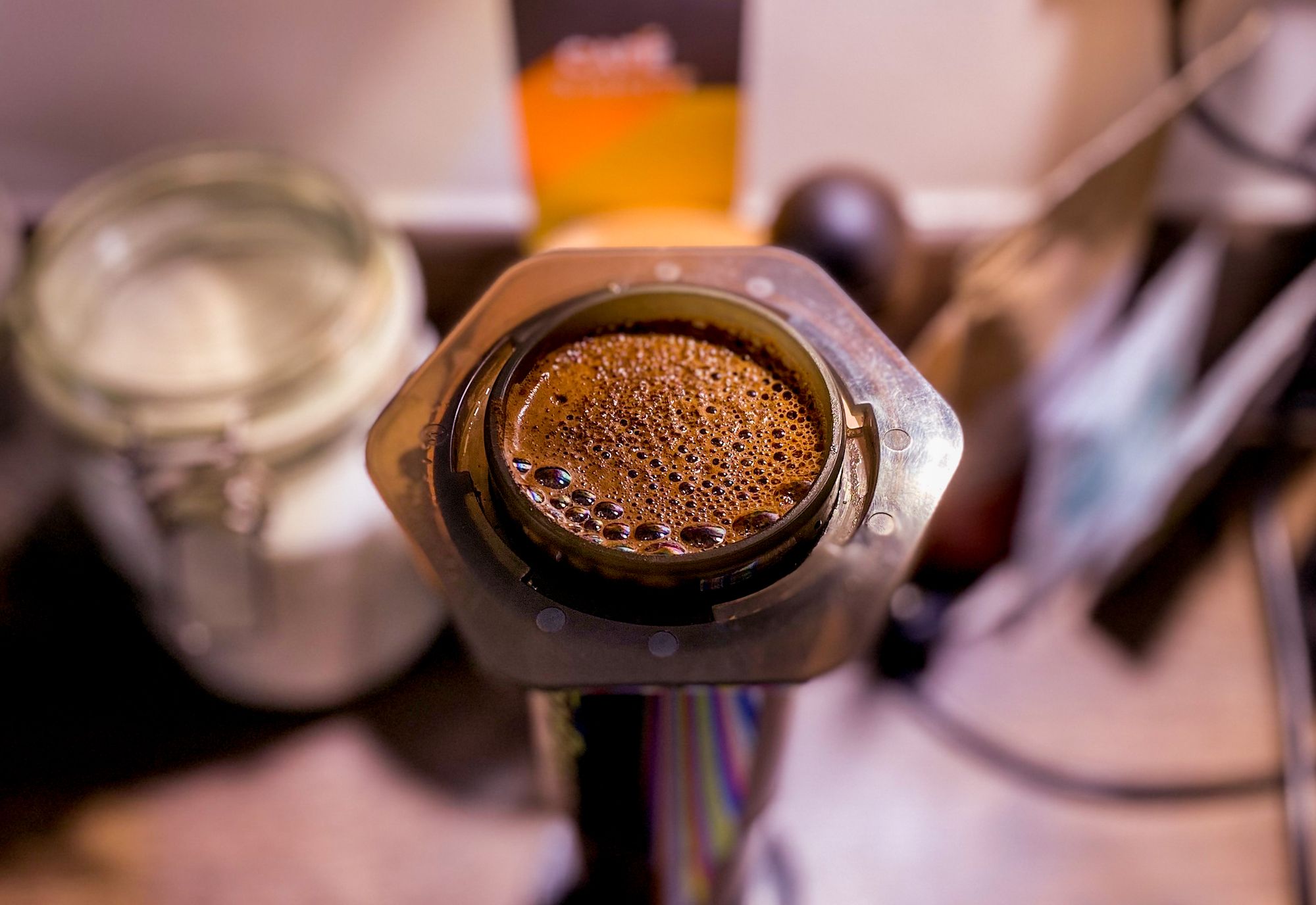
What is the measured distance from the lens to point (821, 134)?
58 centimetres

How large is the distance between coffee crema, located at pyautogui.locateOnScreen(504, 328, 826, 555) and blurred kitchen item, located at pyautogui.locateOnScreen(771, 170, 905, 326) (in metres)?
0.18

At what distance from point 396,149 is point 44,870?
400mm

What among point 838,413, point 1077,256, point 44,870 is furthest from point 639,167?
point 44,870

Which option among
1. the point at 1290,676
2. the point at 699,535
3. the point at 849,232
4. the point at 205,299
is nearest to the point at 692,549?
the point at 699,535

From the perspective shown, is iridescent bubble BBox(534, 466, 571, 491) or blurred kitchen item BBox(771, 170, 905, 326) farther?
blurred kitchen item BBox(771, 170, 905, 326)

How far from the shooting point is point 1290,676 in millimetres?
584

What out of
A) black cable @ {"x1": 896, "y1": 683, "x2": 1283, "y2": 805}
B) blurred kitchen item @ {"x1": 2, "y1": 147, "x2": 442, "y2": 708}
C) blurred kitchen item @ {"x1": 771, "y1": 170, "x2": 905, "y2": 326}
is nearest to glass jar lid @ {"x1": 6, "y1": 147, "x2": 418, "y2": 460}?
blurred kitchen item @ {"x1": 2, "y1": 147, "x2": 442, "y2": 708}

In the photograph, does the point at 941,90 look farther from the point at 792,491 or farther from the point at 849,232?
the point at 792,491

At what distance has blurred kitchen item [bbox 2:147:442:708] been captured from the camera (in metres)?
0.45

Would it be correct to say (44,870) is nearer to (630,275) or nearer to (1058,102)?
(630,275)

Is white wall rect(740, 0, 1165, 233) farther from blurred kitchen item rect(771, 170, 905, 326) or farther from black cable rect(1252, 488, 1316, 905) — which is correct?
black cable rect(1252, 488, 1316, 905)

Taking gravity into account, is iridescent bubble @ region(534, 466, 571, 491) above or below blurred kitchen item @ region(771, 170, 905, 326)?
above

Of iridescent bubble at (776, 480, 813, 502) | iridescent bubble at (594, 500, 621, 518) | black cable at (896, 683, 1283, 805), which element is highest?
iridescent bubble at (776, 480, 813, 502)

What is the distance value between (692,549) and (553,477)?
0.13 ft
